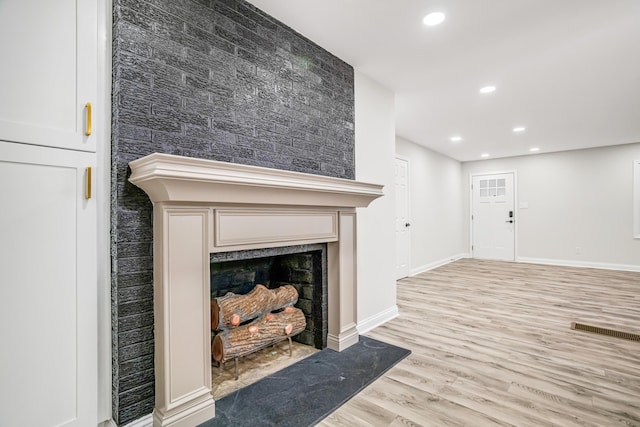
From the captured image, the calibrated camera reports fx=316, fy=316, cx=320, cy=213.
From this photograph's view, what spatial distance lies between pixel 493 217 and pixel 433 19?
21.1 feet

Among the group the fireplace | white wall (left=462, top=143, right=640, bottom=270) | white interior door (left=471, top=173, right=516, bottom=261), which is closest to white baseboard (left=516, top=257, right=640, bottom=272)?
white wall (left=462, top=143, right=640, bottom=270)

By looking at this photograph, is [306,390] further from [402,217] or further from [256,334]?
[402,217]

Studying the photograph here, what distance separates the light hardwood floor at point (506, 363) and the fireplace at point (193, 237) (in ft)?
2.54

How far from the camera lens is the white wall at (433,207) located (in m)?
5.93

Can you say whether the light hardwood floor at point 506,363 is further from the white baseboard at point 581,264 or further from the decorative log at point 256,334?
the white baseboard at point 581,264

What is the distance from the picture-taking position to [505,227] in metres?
7.31

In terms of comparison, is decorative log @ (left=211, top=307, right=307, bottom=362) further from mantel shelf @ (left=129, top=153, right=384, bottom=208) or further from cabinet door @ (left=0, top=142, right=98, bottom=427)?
mantel shelf @ (left=129, top=153, right=384, bottom=208)

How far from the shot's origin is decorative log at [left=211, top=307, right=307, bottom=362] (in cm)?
208

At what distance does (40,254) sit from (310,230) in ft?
4.84

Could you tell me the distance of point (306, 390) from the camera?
Result: 1.96m

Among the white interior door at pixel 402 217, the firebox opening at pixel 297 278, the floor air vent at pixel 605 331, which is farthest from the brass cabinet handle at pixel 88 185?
the white interior door at pixel 402 217

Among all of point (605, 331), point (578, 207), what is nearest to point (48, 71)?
point (605, 331)

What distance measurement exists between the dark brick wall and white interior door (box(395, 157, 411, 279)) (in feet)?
10.8

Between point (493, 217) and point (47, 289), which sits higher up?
point (493, 217)
